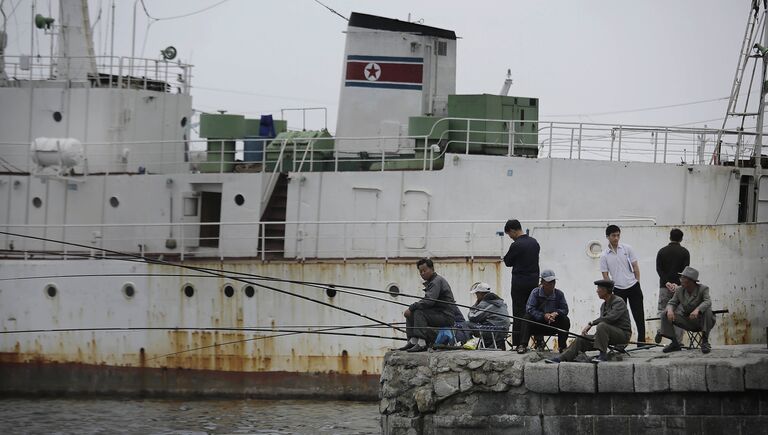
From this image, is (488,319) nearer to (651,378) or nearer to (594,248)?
(651,378)

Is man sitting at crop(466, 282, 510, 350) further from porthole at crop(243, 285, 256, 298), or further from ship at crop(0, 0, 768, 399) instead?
porthole at crop(243, 285, 256, 298)

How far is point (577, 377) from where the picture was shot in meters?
13.6

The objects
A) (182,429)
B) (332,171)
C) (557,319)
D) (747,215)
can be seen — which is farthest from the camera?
(332,171)

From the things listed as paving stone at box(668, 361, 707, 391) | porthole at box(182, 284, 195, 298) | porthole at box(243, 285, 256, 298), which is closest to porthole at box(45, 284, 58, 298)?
porthole at box(182, 284, 195, 298)

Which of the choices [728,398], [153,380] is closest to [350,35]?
[153,380]

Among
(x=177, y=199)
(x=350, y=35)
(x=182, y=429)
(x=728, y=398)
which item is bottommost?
(x=182, y=429)

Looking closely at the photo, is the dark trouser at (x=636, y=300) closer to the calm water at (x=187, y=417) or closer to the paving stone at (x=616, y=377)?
the paving stone at (x=616, y=377)

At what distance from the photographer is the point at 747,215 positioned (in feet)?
73.8

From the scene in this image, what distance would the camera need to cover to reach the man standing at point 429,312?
14.8 metres

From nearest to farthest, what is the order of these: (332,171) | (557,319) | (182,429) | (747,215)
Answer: (557,319) < (182,429) < (747,215) < (332,171)

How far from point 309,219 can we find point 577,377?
10.7m

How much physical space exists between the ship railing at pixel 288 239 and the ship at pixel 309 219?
0.05m

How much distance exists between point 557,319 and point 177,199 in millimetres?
11873

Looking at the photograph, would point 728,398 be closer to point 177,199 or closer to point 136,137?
point 177,199
